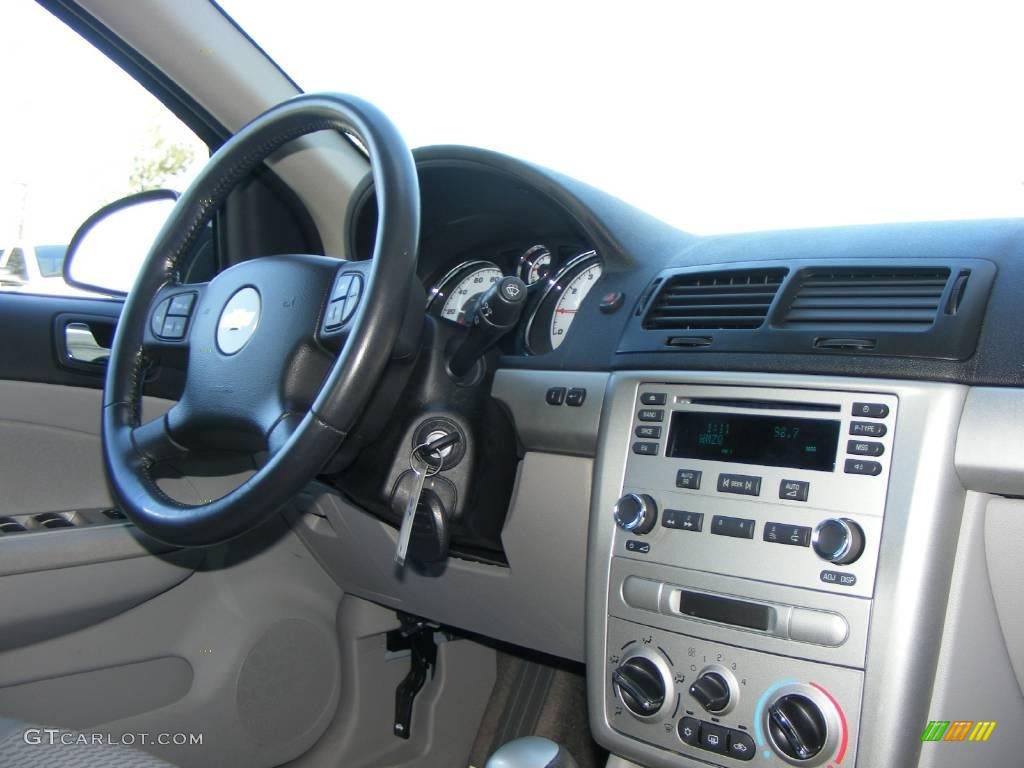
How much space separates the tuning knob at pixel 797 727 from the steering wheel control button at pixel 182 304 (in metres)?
1.07

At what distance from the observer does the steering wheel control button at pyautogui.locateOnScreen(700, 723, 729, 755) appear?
4.05 feet

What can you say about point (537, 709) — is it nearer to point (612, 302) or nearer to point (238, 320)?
point (612, 302)

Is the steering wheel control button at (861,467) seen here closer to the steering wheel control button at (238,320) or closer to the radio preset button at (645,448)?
the radio preset button at (645,448)

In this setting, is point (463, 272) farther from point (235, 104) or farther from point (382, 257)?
point (382, 257)

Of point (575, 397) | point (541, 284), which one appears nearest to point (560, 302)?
point (541, 284)

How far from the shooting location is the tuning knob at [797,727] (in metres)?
1.15

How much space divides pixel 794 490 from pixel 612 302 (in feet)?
1.69

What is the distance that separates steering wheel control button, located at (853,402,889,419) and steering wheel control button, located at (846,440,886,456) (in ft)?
0.11

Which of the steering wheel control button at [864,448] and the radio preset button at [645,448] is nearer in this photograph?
the steering wheel control button at [864,448]

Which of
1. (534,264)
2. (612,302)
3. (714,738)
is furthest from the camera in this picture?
(534,264)

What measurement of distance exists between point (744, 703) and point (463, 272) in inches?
43.9

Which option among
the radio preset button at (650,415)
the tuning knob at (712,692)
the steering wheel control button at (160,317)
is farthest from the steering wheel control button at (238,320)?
the tuning knob at (712,692)

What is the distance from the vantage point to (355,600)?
2219 millimetres

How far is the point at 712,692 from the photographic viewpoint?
1.24 m
